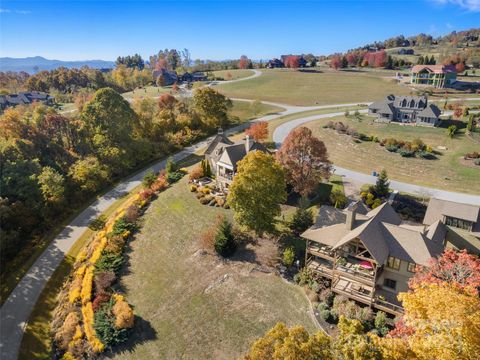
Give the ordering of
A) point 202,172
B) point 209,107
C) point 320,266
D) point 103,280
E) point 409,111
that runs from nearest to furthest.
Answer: point 320,266, point 103,280, point 202,172, point 409,111, point 209,107

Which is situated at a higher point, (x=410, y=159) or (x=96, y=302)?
(x=410, y=159)

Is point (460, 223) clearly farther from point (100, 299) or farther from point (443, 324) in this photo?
point (100, 299)

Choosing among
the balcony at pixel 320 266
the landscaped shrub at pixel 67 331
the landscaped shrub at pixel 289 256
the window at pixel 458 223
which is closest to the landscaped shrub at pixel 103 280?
the landscaped shrub at pixel 67 331

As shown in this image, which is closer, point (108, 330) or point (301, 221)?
point (108, 330)

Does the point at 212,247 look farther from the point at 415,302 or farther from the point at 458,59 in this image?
the point at 458,59

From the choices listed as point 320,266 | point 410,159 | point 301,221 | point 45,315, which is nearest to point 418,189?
point 410,159

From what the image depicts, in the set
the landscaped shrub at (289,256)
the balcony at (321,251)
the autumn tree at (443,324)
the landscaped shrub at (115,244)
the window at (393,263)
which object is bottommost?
the landscaped shrub at (115,244)

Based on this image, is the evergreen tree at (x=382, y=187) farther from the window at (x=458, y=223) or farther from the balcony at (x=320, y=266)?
the balcony at (x=320, y=266)
